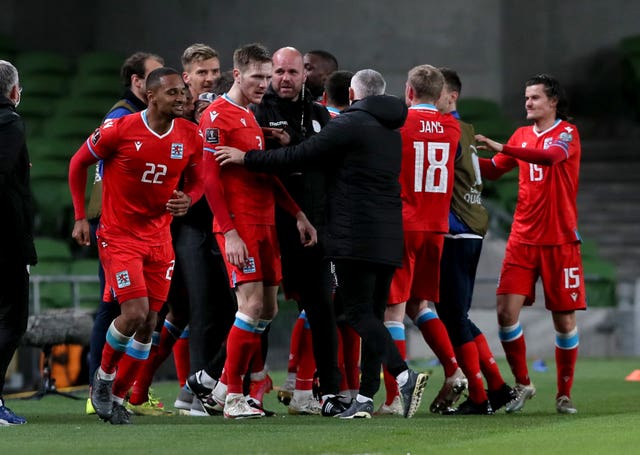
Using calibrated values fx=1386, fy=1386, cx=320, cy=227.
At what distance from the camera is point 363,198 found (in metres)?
7.25

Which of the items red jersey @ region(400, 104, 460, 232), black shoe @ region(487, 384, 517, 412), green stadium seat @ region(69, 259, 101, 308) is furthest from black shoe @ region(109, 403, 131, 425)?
green stadium seat @ region(69, 259, 101, 308)

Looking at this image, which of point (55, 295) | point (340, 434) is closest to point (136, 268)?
point (340, 434)

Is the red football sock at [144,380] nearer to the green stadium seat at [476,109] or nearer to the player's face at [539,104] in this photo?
the player's face at [539,104]

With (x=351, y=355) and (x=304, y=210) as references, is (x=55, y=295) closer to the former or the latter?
(x=351, y=355)

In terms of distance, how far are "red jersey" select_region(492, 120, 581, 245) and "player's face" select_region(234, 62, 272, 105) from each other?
1630 mm

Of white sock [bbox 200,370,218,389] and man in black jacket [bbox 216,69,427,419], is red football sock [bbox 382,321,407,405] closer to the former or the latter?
man in black jacket [bbox 216,69,427,419]

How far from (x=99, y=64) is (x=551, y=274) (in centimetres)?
1201

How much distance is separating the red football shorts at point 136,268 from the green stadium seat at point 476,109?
1095 cm

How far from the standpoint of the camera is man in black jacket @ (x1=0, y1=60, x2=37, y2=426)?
7324 millimetres

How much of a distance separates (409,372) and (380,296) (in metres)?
0.53

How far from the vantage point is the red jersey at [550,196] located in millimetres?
8219

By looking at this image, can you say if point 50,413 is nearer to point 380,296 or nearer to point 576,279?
A: point 380,296

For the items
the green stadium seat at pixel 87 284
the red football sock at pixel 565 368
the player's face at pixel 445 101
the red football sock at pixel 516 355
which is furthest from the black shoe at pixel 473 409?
the green stadium seat at pixel 87 284

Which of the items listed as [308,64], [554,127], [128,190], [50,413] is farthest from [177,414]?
[554,127]
